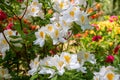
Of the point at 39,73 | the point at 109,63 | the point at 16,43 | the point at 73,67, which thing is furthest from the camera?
the point at 109,63

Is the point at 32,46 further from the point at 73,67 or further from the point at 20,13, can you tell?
the point at 73,67

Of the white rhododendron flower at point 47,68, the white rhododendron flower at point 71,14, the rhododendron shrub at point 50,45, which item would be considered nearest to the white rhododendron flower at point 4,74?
the rhododendron shrub at point 50,45

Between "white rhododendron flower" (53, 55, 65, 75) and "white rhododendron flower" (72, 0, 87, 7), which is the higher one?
"white rhododendron flower" (72, 0, 87, 7)

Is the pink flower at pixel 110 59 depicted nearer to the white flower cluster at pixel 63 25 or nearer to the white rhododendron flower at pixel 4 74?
the white flower cluster at pixel 63 25

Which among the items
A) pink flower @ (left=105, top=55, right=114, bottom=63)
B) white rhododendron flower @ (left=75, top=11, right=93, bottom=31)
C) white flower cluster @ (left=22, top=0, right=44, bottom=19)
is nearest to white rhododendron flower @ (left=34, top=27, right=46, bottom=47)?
white rhododendron flower @ (left=75, top=11, right=93, bottom=31)

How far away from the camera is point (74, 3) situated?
2588 millimetres

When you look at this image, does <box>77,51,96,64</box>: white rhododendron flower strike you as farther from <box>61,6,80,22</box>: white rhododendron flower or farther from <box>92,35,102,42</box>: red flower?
<box>92,35,102,42</box>: red flower

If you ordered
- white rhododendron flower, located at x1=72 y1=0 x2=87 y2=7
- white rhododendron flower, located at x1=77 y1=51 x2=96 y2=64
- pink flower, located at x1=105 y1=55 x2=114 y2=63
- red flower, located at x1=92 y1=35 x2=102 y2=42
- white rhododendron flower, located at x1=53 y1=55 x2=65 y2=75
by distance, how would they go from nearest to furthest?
white rhododendron flower, located at x1=53 y1=55 x2=65 y2=75 → white rhododendron flower, located at x1=77 y1=51 x2=96 y2=64 → white rhododendron flower, located at x1=72 y1=0 x2=87 y2=7 → pink flower, located at x1=105 y1=55 x2=114 y2=63 → red flower, located at x1=92 y1=35 x2=102 y2=42

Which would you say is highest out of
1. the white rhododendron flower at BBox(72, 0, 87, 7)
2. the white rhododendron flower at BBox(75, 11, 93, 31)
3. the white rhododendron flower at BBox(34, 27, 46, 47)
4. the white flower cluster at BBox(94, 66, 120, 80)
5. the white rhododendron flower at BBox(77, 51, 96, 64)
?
the white rhododendron flower at BBox(72, 0, 87, 7)

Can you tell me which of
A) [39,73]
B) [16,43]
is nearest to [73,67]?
[39,73]

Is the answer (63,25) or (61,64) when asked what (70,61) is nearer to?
(61,64)

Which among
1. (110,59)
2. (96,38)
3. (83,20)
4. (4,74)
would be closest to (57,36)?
(83,20)

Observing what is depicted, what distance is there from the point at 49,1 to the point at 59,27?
34 cm

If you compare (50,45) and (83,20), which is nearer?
(83,20)
